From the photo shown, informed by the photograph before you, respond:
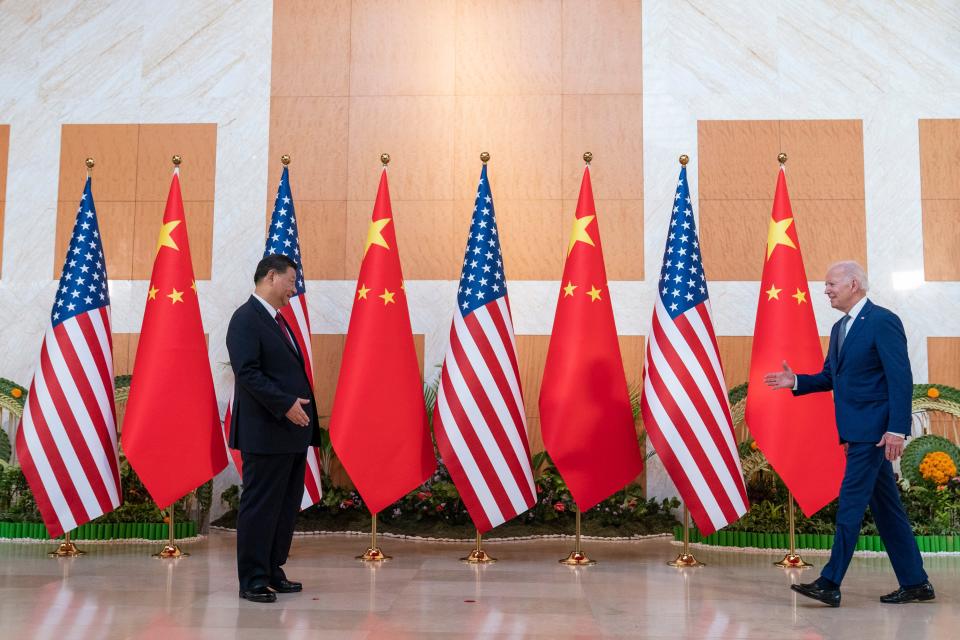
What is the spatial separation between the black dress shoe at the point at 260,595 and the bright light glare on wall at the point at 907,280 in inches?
251

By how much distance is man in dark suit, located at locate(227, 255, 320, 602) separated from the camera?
14.9 feet

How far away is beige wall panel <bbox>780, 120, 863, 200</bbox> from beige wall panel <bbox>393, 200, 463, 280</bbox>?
310 centimetres

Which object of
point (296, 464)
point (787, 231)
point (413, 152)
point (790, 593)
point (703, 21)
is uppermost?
point (703, 21)

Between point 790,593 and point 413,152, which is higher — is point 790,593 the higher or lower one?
the lower one

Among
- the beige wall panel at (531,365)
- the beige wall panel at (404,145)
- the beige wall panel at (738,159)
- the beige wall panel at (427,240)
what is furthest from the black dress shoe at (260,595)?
the beige wall panel at (738,159)

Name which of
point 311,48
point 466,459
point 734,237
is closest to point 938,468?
point 734,237

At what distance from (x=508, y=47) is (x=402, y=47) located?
3.41 feet

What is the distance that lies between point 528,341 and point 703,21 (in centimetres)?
356

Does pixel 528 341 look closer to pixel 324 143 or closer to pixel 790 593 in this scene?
pixel 324 143

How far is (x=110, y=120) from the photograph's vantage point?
855 centimetres

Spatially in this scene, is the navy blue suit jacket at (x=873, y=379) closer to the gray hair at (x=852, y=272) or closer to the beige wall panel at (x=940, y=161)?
the gray hair at (x=852, y=272)

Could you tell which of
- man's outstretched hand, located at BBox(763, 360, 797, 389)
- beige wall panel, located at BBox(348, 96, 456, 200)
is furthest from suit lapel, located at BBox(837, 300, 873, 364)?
beige wall panel, located at BBox(348, 96, 456, 200)

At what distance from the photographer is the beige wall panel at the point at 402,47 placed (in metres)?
8.52

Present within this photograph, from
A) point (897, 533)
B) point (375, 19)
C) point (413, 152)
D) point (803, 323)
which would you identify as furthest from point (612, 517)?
point (375, 19)
